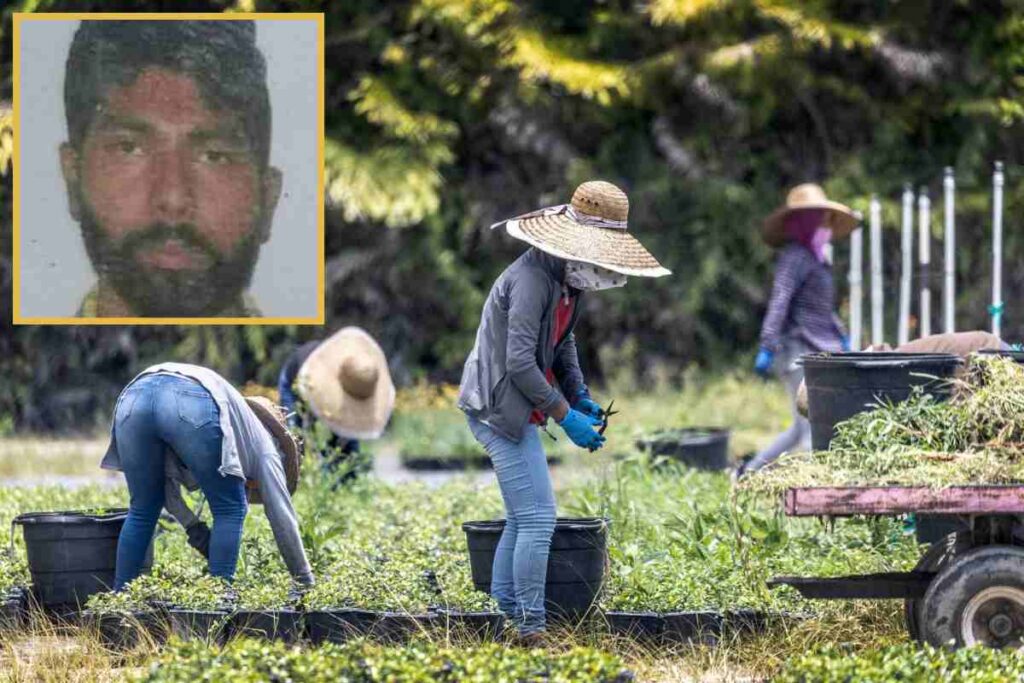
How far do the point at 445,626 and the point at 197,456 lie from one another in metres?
1.26

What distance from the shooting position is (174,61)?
819cm

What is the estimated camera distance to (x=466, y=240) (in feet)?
61.3

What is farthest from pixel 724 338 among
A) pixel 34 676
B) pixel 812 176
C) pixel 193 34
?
pixel 34 676

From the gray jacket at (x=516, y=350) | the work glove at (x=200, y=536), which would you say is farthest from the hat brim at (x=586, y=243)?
the work glove at (x=200, y=536)

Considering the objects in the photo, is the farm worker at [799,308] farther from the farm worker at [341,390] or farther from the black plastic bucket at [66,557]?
the black plastic bucket at [66,557]

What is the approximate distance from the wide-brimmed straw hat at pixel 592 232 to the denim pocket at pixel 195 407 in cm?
143

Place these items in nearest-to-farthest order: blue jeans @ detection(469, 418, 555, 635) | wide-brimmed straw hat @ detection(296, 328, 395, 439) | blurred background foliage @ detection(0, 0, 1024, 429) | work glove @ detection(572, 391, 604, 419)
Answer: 1. blue jeans @ detection(469, 418, 555, 635)
2. work glove @ detection(572, 391, 604, 419)
3. wide-brimmed straw hat @ detection(296, 328, 395, 439)
4. blurred background foliage @ detection(0, 0, 1024, 429)

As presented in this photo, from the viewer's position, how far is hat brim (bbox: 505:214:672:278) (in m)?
6.69

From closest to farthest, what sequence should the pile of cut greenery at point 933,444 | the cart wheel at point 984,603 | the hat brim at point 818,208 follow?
1. the cart wheel at point 984,603
2. the pile of cut greenery at point 933,444
3. the hat brim at point 818,208

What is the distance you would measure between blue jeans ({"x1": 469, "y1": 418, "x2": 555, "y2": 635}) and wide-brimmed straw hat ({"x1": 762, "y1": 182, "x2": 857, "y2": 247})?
5.10m

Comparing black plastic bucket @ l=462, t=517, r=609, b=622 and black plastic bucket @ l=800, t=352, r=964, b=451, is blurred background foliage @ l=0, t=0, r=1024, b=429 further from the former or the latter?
black plastic bucket @ l=462, t=517, r=609, b=622

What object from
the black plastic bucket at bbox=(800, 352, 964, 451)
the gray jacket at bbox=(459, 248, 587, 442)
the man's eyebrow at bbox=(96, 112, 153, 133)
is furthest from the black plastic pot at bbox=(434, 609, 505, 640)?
the man's eyebrow at bbox=(96, 112, 153, 133)

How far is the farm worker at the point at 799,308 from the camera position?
437 inches

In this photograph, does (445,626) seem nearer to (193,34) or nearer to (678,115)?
(193,34)
